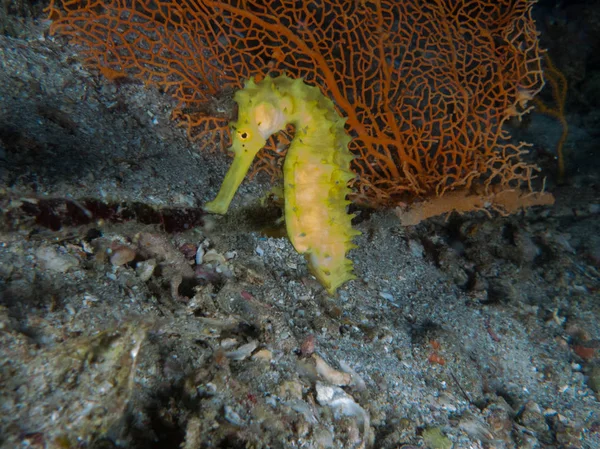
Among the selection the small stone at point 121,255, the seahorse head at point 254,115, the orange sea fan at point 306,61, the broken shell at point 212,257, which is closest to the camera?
the small stone at point 121,255

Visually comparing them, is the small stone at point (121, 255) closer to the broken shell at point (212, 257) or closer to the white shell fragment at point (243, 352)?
the broken shell at point (212, 257)

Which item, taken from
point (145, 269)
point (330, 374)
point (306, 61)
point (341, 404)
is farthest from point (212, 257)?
point (306, 61)

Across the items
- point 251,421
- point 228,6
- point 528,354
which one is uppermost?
point 228,6

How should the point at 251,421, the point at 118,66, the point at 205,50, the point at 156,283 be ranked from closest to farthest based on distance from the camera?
the point at 251,421 → the point at 156,283 → the point at 118,66 → the point at 205,50

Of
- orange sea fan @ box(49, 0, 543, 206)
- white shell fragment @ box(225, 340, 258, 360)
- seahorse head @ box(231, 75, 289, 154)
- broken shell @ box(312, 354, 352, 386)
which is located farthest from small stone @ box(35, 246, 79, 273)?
orange sea fan @ box(49, 0, 543, 206)

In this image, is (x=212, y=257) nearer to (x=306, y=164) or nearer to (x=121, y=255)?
(x=121, y=255)

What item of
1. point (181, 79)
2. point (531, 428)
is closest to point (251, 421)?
point (531, 428)

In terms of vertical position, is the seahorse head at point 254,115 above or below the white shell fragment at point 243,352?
above

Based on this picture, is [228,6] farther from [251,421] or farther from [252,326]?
[251,421]

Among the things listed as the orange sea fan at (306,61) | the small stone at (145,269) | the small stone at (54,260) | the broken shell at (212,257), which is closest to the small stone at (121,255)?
the small stone at (145,269)
